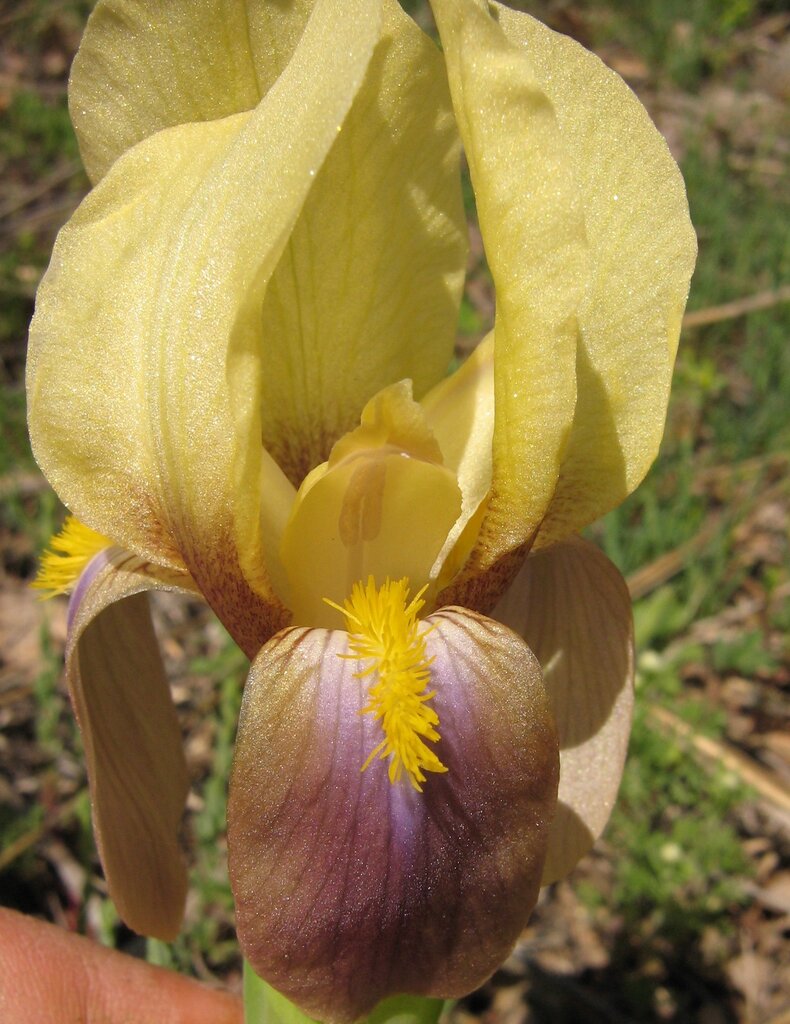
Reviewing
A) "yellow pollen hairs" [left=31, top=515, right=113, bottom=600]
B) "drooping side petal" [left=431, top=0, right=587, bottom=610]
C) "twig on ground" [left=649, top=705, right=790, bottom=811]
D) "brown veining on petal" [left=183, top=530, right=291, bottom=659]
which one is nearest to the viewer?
"drooping side petal" [left=431, top=0, right=587, bottom=610]

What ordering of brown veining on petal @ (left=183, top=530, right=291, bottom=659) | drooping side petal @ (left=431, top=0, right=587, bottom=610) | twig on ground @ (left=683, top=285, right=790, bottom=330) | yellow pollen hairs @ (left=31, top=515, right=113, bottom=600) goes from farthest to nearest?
twig on ground @ (left=683, top=285, right=790, bottom=330) → yellow pollen hairs @ (left=31, top=515, right=113, bottom=600) → brown veining on petal @ (left=183, top=530, right=291, bottom=659) → drooping side petal @ (left=431, top=0, right=587, bottom=610)

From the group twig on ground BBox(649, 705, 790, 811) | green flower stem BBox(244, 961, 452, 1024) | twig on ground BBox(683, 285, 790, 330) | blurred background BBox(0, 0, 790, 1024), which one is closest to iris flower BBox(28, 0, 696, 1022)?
green flower stem BBox(244, 961, 452, 1024)

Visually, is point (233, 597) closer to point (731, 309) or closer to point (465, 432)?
point (465, 432)

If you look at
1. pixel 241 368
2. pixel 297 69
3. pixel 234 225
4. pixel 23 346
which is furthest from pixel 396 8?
pixel 23 346

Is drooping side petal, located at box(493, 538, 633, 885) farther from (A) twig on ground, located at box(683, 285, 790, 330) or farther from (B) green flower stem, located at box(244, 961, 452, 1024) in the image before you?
(A) twig on ground, located at box(683, 285, 790, 330)

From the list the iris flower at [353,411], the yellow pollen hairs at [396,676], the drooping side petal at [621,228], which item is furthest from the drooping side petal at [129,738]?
the drooping side petal at [621,228]
